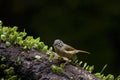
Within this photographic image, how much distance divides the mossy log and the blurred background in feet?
9.23

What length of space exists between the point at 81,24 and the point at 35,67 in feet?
10.0

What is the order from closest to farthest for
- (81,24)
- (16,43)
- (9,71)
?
(9,71)
(16,43)
(81,24)

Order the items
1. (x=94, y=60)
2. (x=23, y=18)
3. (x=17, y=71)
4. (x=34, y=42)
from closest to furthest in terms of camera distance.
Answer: (x=17, y=71) → (x=34, y=42) → (x=94, y=60) → (x=23, y=18)

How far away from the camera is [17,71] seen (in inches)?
86.4

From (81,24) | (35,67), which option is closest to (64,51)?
(35,67)

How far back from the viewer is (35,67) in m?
2.22

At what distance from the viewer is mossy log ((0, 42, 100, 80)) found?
7.20ft

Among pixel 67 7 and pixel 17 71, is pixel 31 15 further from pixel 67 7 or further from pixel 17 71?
pixel 17 71

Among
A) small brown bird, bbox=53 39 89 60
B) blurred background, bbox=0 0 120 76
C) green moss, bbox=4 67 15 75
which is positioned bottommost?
green moss, bbox=4 67 15 75

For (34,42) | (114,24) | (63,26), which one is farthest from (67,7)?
(34,42)

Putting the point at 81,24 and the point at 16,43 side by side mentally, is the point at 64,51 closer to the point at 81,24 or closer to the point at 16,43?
the point at 16,43

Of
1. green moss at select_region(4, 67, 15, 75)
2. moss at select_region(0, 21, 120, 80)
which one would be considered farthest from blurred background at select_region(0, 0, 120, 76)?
green moss at select_region(4, 67, 15, 75)

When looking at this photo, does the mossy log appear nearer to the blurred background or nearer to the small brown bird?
the small brown bird

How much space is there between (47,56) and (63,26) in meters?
3.17
